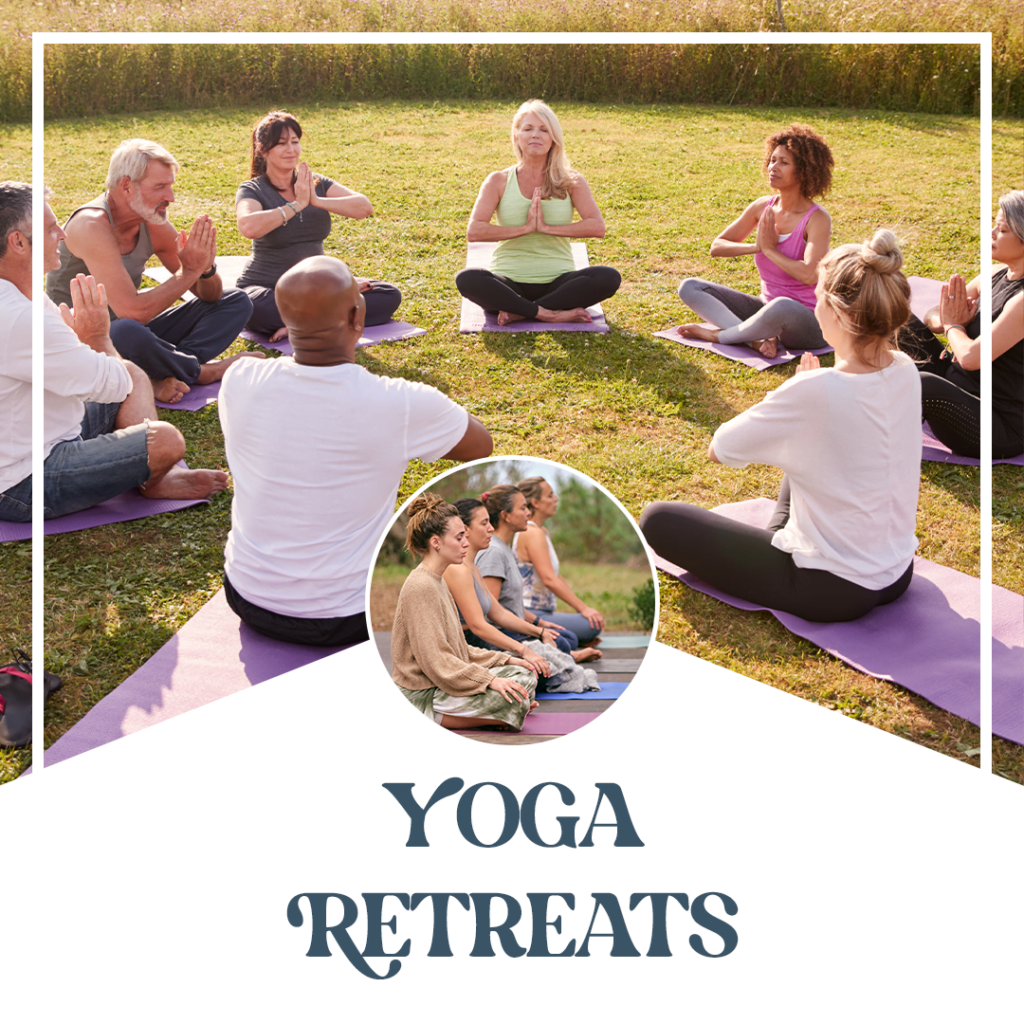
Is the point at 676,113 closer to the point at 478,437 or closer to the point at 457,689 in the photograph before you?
the point at 478,437

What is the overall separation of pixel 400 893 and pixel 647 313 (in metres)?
5.66

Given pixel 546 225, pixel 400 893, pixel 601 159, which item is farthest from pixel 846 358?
pixel 601 159

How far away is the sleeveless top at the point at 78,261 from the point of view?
17.5 feet

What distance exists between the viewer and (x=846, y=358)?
11.6 ft

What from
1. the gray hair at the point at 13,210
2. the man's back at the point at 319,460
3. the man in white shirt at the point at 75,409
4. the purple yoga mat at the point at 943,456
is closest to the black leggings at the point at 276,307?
the man in white shirt at the point at 75,409

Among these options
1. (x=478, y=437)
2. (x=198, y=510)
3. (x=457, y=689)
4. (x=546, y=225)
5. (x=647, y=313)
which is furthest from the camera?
(x=647, y=313)

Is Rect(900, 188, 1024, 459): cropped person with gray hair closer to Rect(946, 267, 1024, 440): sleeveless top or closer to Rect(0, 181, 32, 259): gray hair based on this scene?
Rect(946, 267, 1024, 440): sleeveless top

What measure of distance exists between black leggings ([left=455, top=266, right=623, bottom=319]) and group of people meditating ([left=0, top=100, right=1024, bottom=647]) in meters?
1.29

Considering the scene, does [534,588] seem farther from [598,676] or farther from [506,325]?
[506,325]

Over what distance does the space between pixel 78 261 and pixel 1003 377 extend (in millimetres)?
5017

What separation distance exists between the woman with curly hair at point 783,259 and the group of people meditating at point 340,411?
0.10 ft

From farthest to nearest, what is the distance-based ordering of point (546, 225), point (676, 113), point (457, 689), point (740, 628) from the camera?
point (676, 113) < point (546, 225) < point (740, 628) < point (457, 689)

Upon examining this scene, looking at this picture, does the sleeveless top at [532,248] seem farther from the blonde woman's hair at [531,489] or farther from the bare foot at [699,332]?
the blonde woman's hair at [531,489]

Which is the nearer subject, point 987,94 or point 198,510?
point 987,94
